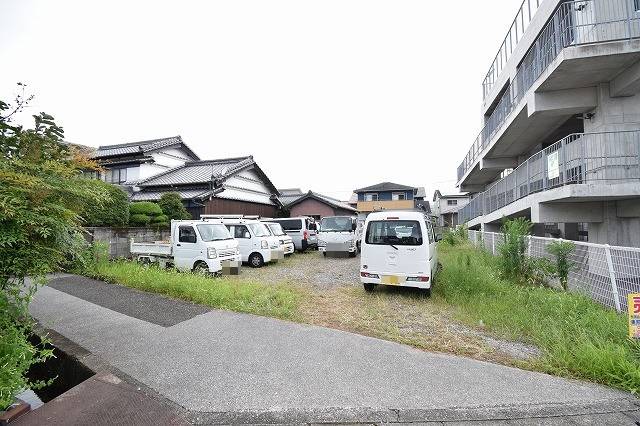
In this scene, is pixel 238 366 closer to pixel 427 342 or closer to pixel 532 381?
pixel 427 342

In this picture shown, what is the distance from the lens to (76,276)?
8.35 metres

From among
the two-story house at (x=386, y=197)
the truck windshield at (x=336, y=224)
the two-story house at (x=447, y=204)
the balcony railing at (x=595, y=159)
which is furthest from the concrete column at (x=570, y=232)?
the two-story house at (x=447, y=204)

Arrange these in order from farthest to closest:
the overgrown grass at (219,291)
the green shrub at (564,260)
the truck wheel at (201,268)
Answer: the truck wheel at (201,268), the green shrub at (564,260), the overgrown grass at (219,291)

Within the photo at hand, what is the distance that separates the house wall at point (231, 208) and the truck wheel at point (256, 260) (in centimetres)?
826

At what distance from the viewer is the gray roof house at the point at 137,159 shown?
21.0 m

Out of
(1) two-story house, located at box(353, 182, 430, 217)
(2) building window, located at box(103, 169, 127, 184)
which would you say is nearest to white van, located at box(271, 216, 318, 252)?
(2) building window, located at box(103, 169, 127, 184)

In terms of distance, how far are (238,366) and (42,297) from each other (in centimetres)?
573

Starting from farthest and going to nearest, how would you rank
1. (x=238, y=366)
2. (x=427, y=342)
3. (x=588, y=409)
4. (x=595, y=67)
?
(x=595, y=67), (x=427, y=342), (x=238, y=366), (x=588, y=409)

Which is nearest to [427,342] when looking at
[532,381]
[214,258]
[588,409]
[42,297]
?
[532,381]

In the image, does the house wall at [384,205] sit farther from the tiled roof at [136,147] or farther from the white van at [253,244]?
the white van at [253,244]

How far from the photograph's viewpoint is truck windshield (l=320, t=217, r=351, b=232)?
13727mm

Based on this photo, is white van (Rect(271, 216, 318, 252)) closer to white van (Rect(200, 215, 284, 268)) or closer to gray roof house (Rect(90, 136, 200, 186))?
white van (Rect(200, 215, 284, 268))

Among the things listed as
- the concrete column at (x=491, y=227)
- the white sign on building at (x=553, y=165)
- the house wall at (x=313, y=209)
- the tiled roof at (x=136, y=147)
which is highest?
the tiled roof at (x=136, y=147)

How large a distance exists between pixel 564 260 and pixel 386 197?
33806mm
